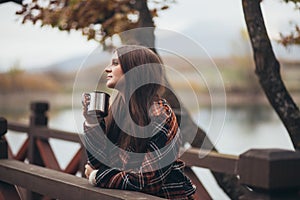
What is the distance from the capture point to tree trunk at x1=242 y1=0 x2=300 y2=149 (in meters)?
3.98

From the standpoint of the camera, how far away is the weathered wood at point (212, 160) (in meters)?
3.57

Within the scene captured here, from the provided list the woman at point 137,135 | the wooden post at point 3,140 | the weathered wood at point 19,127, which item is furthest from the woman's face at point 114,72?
the weathered wood at point 19,127

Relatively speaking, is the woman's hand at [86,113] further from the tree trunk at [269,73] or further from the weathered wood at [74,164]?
the weathered wood at [74,164]

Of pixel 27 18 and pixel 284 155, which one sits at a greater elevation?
pixel 284 155

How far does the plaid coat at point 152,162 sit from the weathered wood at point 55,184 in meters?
0.05

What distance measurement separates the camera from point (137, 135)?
2266mm

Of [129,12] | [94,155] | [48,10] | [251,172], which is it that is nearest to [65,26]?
[48,10]

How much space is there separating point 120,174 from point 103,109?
251mm

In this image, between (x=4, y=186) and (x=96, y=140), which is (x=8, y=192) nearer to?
(x=4, y=186)

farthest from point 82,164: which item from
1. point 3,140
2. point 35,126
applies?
point 3,140

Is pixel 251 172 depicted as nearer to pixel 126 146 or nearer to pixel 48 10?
pixel 126 146

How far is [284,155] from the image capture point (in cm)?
162

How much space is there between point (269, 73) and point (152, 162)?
2.04m

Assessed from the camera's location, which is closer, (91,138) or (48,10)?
(91,138)
